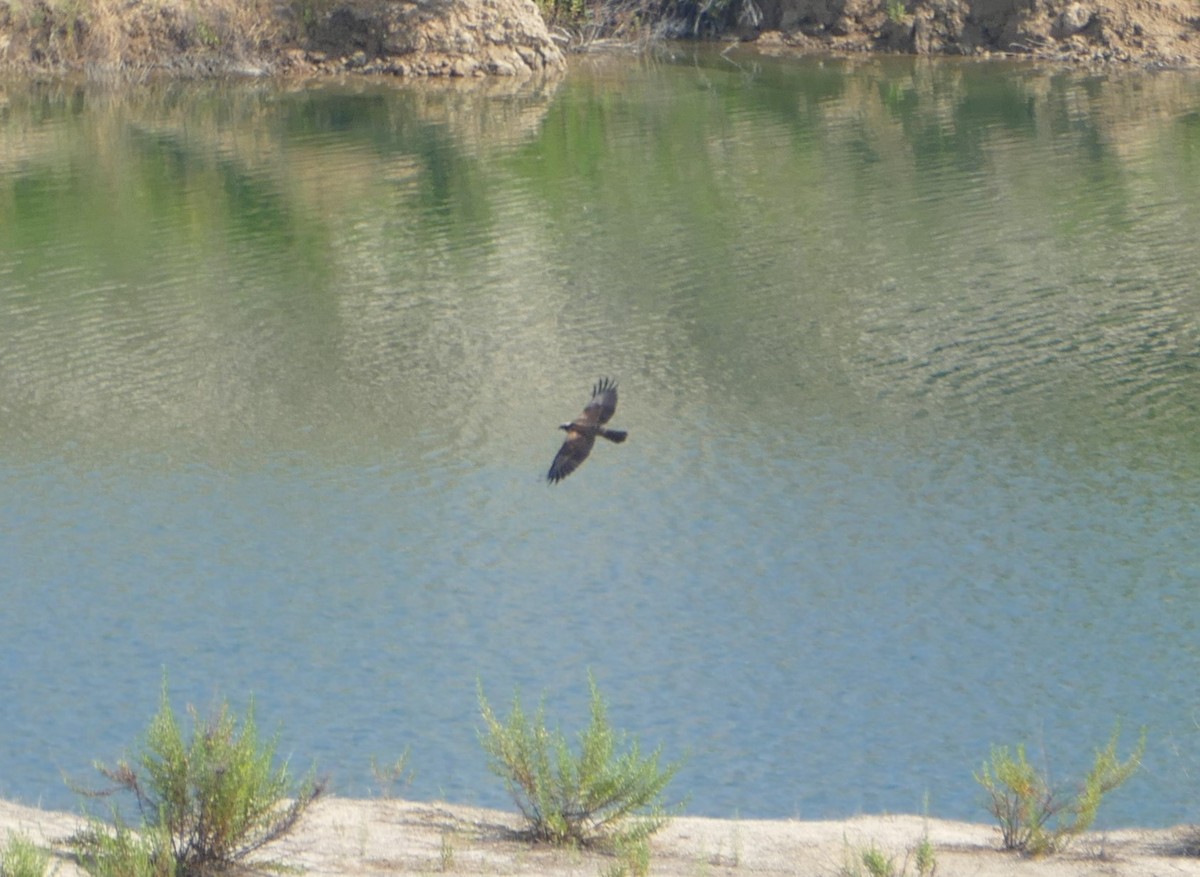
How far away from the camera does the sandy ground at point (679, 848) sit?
792 centimetres

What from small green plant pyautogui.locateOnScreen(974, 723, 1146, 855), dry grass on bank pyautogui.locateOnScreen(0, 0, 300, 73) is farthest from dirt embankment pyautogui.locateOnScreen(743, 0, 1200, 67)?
small green plant pyautogui.locateOnScreen(974, 723, 1146, 855)

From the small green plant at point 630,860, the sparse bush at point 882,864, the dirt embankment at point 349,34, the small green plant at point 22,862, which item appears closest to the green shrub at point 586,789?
the small green plant at point 630,860

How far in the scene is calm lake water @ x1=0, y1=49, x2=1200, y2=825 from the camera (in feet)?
38.3

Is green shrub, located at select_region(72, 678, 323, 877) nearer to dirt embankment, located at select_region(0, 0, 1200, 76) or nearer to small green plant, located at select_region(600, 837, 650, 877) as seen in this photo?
small green plant, located at select_region(600, 837, 650, 877)

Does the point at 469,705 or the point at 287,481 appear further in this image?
the point at 287,481

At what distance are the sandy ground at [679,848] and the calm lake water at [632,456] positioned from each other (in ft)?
4.52

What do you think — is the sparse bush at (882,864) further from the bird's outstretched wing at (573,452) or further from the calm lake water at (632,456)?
the bird's outstretched wing at (573,452)

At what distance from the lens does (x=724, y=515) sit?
49.0 ft

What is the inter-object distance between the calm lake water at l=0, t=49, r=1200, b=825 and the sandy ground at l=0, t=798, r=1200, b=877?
4.52 ft

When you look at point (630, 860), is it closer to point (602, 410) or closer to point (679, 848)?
point (679, 848)

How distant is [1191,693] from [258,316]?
Result: 12.0 meters

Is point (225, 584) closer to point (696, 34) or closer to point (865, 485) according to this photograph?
point (865, 485)

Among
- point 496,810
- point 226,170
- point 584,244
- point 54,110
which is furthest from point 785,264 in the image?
point 54,110

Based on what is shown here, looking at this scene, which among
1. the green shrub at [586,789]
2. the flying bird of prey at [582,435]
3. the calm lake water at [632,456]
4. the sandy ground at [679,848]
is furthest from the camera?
the calm lake water at [632,456]
